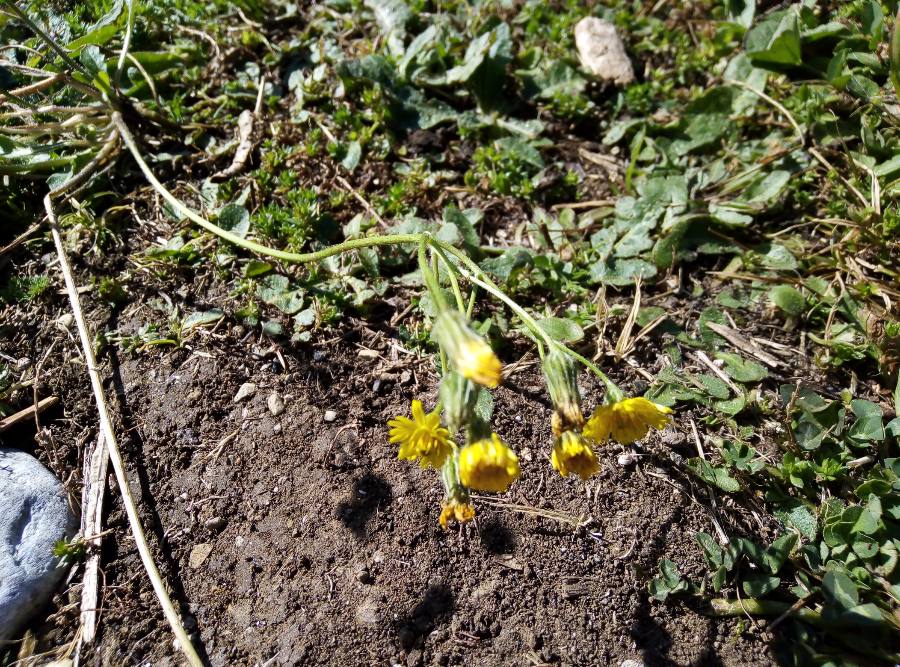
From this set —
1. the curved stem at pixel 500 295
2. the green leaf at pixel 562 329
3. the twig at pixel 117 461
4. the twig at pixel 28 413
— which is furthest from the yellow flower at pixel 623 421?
the twig at pixel 28 413

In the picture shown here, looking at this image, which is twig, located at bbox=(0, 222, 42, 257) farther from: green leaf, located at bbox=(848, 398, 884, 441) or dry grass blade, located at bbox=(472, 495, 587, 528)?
green leaf, located at bbox=(848, 398, 884, 441)

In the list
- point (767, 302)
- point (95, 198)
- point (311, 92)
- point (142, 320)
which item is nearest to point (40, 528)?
point (142, 320)

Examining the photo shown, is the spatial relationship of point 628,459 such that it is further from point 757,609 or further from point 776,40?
point 776,40

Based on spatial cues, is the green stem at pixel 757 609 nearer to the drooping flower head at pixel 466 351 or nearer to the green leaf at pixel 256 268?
the drooping flower head at pixel 466 351

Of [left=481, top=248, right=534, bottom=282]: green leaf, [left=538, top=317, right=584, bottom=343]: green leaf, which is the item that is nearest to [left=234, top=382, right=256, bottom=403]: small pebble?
[left=481, top=248, right=534, bottom=282]: green leaf

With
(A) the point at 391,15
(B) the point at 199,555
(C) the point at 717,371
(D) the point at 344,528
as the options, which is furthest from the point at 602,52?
(B) the point at 199,555

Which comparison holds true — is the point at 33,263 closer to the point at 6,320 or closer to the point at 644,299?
the point at 6,320
